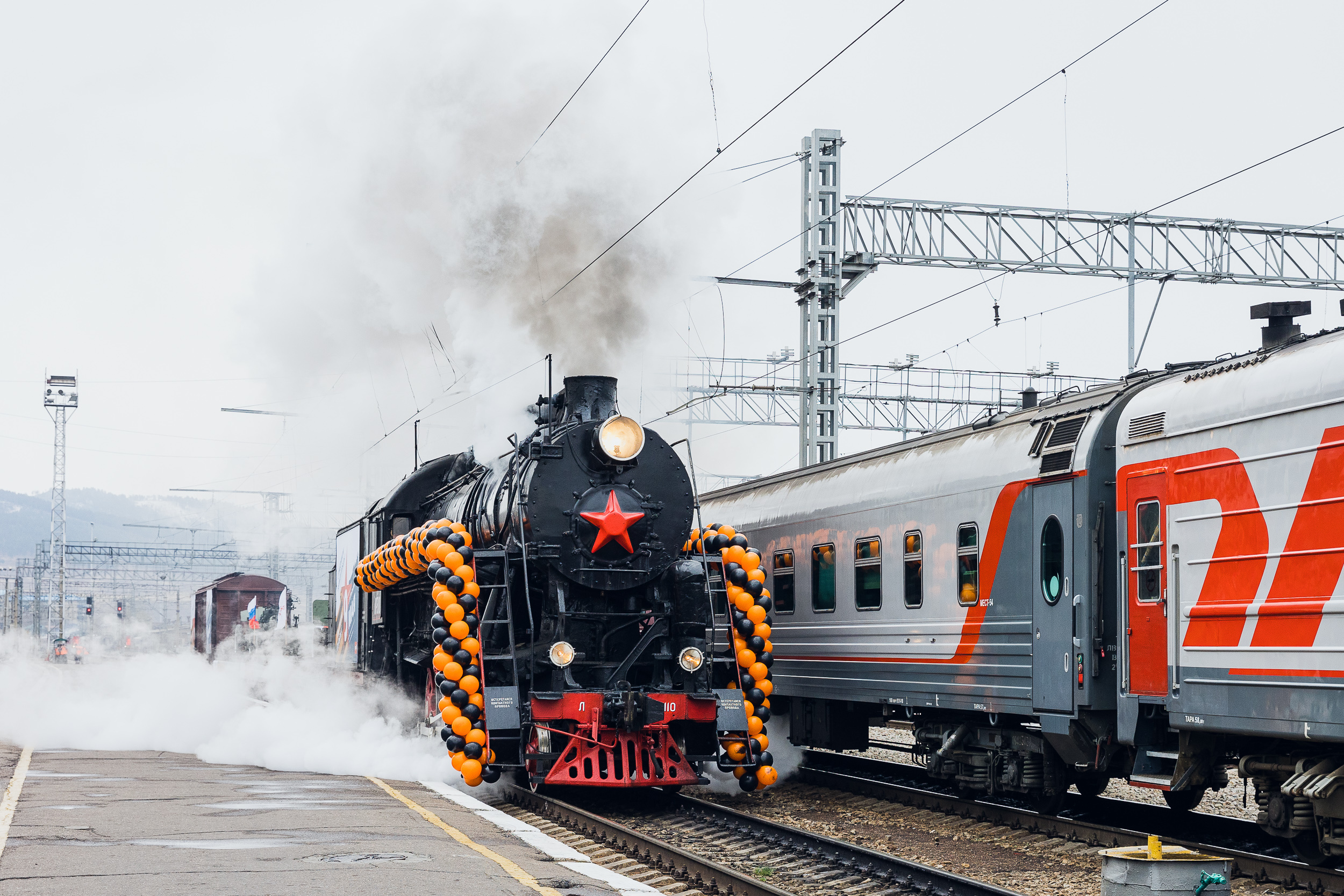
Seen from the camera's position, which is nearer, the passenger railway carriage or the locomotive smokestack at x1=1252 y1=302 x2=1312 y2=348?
the passenger railway carriage

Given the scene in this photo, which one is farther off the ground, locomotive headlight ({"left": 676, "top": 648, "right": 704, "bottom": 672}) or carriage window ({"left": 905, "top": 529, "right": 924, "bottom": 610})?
carriage window ({"left": 905, "top": 529, "right": 924, "bottom": 610})

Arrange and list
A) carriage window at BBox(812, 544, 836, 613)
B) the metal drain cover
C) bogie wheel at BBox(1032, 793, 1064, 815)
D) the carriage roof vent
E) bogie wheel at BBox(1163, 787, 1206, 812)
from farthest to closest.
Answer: carriage window at BBox(812, 544, 836, 613) < bogie wheel at BBox(1032, 793, 1064, 815) < bogie wheel at BBox(1163, 787, 1206, 812) < the carriage roof vent < the metal drain cover

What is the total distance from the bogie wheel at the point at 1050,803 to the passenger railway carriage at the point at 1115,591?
3.6 inches

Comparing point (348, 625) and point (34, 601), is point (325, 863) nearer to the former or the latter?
point (348, 625)

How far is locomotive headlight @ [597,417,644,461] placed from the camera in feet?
42.3

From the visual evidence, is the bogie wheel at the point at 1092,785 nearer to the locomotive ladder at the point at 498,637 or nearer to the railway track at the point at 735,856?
the railway track at the point at 735,856

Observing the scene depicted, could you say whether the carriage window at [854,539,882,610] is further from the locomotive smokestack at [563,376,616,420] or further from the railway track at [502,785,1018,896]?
the locomotive smokestack at [563,376,616,420]

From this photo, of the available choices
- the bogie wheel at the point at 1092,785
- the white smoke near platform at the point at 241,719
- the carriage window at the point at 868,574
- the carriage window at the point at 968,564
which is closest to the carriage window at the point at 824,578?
the carriage window at the point at 868,574

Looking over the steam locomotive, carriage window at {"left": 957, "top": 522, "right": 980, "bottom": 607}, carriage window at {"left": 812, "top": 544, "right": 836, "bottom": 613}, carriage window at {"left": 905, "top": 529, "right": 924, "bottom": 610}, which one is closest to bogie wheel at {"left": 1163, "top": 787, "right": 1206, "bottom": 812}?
carriage window at {"left": 957, "top": 522, "right": 980, "bottom": 607}

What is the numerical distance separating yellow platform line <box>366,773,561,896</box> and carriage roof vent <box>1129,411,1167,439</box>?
5.21 metres

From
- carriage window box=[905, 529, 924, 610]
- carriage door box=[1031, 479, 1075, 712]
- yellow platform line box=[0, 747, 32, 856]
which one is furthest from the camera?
carriage window box=[905, 529, 924, 610]

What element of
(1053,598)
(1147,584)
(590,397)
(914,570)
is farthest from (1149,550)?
(590,397)

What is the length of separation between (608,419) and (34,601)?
7686cm

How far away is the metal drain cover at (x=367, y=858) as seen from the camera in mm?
9234
